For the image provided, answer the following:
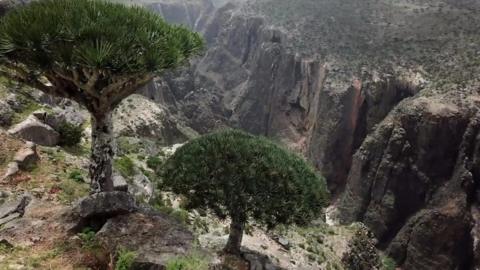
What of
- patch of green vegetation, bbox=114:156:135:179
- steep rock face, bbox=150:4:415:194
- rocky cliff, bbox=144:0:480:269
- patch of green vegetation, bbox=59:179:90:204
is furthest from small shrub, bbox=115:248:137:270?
steep rock face, bbox=150:4:415:194

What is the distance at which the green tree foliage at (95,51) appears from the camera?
49.5ft

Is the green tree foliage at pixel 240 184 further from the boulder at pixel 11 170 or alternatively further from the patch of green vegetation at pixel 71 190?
the boulder at pixel 11 170

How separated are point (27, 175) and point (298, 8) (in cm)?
9928

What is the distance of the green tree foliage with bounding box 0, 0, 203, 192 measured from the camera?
15.1 meters

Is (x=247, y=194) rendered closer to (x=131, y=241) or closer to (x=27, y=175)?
(x=131, y=241)

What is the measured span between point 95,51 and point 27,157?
1080cm

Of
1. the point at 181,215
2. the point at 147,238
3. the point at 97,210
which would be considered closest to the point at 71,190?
the point at 97,210

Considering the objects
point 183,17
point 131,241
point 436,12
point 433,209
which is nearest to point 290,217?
point 131,241

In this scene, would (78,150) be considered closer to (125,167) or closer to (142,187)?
(125,167)

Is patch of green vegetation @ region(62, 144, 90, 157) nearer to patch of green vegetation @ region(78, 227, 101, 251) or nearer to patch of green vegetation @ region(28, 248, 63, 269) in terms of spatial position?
patch of green vegetation @ region(78, 227, 101, 251)

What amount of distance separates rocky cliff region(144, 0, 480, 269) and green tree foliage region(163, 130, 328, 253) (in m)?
10.6

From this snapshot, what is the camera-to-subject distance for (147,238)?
52.4 ft

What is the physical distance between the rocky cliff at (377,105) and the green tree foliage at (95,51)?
12685 mm

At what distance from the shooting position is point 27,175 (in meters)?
22.3
